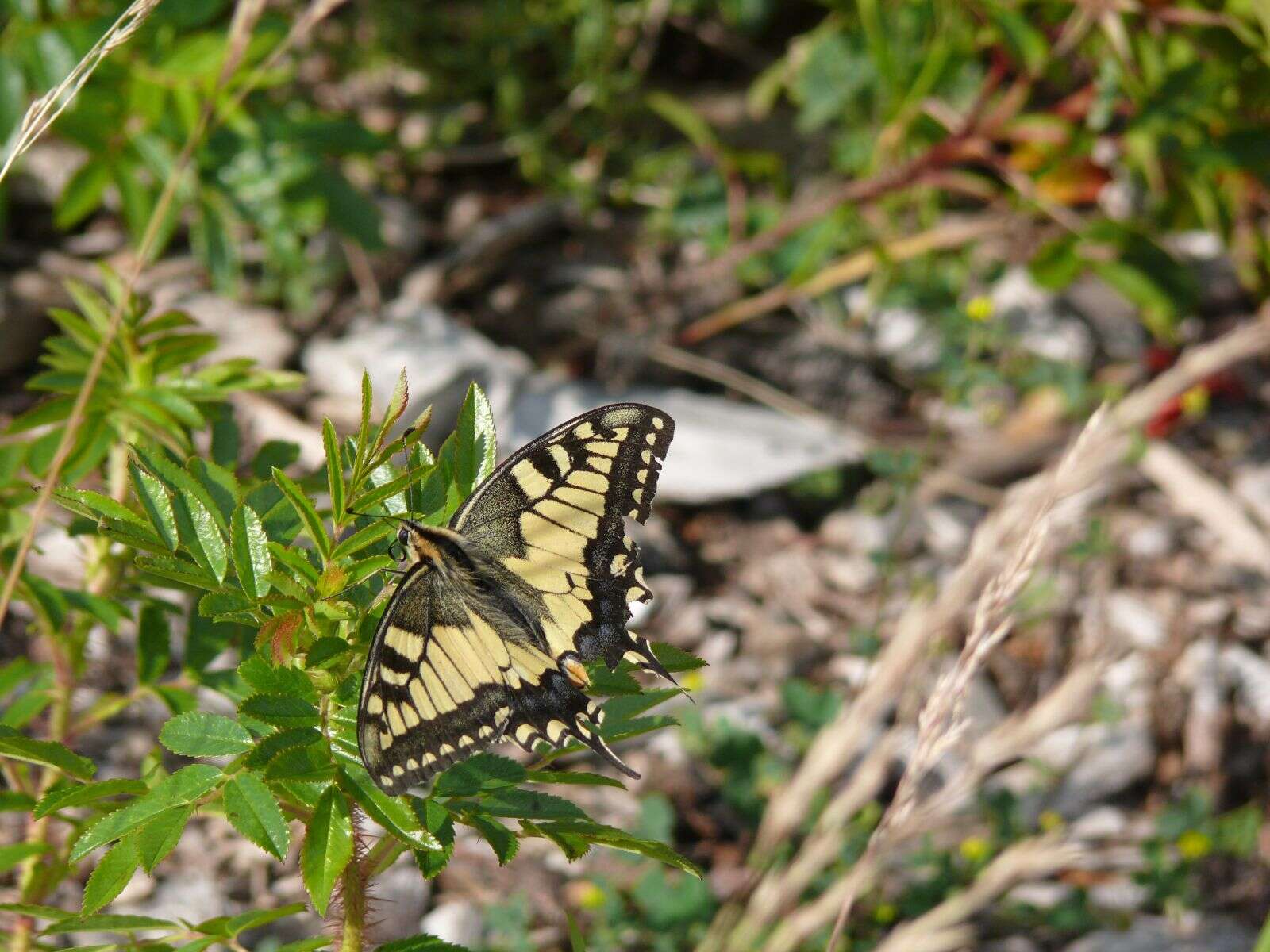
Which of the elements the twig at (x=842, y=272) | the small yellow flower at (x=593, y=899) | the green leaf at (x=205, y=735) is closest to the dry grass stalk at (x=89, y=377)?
the green leaf at (x=205, y=735)

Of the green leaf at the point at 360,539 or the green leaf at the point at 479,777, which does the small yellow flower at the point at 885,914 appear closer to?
the green leaf at the point at 479,777

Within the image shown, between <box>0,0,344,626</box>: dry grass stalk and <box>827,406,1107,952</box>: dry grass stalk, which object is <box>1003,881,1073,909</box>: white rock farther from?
<box>0,0,344,626</box>: dry grass stalk

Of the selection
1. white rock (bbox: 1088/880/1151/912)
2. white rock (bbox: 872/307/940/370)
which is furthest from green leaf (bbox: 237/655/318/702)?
white rock (bbox: 872/307/940/370)

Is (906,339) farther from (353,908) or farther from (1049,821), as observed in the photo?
(353,908)

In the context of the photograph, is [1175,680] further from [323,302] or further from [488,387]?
[323,302]

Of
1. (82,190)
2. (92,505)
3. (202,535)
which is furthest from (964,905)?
(82,190)

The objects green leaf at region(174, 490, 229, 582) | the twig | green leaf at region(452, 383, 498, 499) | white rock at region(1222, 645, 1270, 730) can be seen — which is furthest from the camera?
the twig

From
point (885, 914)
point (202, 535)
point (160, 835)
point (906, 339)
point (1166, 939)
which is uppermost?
point (906, 339)
